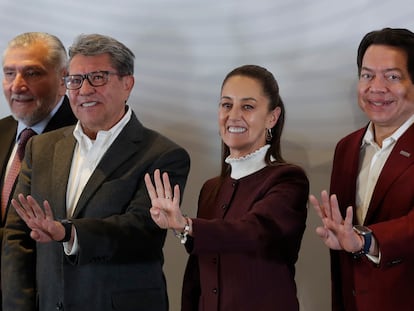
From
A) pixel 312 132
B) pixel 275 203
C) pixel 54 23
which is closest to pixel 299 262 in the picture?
pixel 312 132

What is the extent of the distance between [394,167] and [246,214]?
498 millimetres

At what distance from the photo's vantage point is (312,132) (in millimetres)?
3189

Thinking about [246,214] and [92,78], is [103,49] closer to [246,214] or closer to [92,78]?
[92,78]

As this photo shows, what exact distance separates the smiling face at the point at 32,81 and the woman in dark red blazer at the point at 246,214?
3.07 feet

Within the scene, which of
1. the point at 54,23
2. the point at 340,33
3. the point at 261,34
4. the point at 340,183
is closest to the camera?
the point at 340,183

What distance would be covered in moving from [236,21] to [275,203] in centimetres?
127

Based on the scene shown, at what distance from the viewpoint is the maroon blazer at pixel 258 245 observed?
7.59ft

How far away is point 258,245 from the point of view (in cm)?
232

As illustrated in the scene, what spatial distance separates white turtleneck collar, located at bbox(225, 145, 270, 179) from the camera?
99.2 inches

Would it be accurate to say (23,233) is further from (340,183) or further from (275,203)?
(340,183)

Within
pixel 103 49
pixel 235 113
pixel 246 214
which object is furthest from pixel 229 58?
pixel 246 214

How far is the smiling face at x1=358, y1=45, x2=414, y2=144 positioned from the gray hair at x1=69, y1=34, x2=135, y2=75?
92 centimetres

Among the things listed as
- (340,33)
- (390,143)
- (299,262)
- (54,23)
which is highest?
(54,23)

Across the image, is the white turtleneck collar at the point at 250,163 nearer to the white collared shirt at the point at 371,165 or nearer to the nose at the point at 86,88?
the white collared shirt at the point at 371,165
